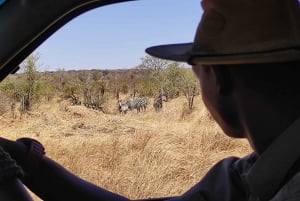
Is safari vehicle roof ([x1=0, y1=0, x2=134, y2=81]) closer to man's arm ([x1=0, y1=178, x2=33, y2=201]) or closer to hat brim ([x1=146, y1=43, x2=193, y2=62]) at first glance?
hat brim ([x1=146, y1=43, x2=193, y2=62])

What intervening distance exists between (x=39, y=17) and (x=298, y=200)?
827 millimetres

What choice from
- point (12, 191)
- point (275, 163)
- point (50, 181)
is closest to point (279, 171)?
point (275, 163)

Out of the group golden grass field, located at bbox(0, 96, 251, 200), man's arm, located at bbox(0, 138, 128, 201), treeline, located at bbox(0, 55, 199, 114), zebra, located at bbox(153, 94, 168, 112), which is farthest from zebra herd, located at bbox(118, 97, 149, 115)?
man's arm, located at bbox(0, 138, 128, 201)

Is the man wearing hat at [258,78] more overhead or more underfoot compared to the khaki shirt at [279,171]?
more overhead

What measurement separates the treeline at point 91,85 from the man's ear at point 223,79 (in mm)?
6988

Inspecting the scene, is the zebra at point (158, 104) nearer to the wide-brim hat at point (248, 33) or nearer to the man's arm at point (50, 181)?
the man's arm at point (50, 181)

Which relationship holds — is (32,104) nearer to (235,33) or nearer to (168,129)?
(168,129)

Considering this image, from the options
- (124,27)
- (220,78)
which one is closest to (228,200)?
(220,78)

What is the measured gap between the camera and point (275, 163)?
0.98 meters

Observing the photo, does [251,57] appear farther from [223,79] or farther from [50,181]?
[50,181]

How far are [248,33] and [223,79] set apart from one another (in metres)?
0.09

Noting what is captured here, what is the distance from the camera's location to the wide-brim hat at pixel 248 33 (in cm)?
103

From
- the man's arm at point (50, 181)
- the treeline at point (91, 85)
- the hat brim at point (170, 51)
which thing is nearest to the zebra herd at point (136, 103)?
the treeline at point (91, 85)

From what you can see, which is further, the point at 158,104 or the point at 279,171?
the point at 158,104
